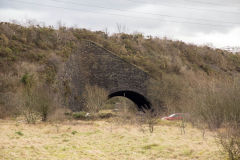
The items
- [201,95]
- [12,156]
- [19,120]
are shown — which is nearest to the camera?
[12,156]

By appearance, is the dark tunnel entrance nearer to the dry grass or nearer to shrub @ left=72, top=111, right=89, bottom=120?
shrub @ left=72, top=111, right=89, bottom=120

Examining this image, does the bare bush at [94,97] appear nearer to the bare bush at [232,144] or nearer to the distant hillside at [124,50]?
the distant hillside at [124,50]

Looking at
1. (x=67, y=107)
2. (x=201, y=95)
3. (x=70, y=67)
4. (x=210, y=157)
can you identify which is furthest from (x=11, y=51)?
(x=210, y=157)

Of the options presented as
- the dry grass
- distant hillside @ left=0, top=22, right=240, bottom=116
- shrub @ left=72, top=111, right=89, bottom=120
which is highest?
distant hillside @ left=0, top=22, right=240, bottom=116

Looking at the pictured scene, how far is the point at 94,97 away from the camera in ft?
97.1

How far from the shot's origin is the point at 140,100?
36.2 metres

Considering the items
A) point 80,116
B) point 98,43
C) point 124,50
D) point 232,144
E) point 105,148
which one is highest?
point 98,43

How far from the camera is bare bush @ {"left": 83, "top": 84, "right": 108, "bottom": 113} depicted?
2873cm

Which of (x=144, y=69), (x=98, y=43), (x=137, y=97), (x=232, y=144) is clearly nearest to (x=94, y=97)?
(x=137, y=97)

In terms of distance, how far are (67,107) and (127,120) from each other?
652 cm

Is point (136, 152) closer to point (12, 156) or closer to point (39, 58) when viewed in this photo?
point (12, 156)

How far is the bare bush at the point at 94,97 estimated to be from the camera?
28.7m

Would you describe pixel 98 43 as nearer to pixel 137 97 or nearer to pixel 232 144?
pixel 137 97

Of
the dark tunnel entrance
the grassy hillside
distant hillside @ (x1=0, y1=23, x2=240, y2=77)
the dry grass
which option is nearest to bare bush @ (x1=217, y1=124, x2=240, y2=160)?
the grassy hillside
